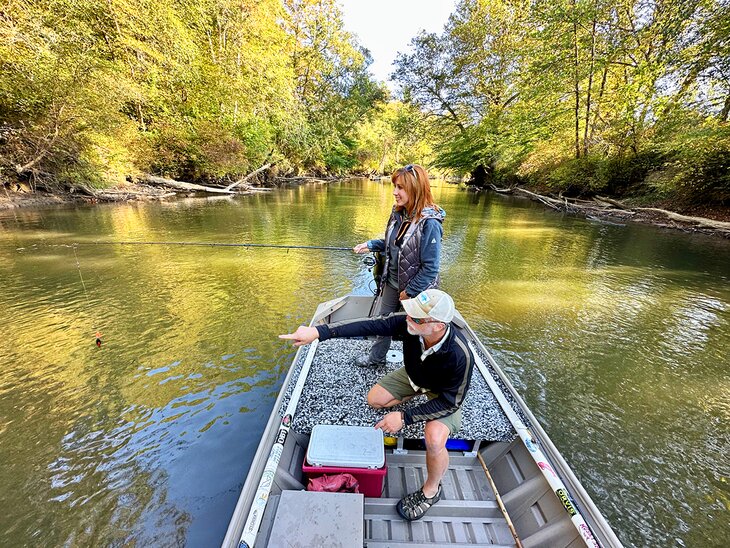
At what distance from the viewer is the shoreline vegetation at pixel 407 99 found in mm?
13656

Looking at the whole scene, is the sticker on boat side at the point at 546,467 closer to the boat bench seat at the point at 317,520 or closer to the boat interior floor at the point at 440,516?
the boat interior floor at the point at 440,516

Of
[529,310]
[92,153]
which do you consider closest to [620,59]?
[529,310]

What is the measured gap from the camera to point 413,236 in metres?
2.81

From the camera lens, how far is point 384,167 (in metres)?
69.5

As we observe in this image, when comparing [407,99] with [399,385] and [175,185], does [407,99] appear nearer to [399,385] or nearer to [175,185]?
[175,185]

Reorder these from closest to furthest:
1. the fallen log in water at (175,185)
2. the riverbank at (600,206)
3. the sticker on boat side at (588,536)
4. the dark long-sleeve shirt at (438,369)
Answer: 1. the sticker on boat side at (588,536)
2. the dark long-sleeve shirt at (438,369)
3. the riverbank at (600,206)
4. the fallen log in water at (175,185)

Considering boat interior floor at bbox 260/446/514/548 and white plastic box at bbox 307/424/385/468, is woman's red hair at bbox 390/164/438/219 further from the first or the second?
boat interior floor at bbox 260/446/514/548

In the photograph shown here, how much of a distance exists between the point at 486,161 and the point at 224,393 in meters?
33.0

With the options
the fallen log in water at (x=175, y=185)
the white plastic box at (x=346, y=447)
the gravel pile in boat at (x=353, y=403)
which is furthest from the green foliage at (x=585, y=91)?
the fallen log in water at (x=175, y=185)

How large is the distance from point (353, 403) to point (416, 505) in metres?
1.13

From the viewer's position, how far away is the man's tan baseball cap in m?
1.91

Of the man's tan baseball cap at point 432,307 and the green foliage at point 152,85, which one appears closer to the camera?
the man's tan baseball cap at point 432,307

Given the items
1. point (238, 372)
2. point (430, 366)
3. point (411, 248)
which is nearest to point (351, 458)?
point (430, 366)

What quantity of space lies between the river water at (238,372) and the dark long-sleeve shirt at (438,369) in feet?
5.81
